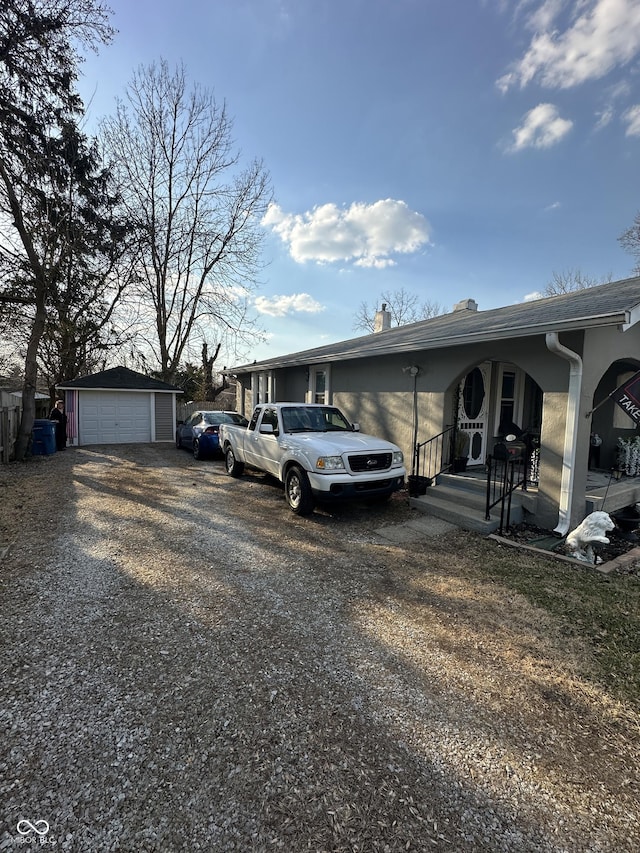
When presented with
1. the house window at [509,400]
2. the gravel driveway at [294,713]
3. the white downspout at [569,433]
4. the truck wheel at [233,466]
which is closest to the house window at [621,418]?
the house window at [509,400]

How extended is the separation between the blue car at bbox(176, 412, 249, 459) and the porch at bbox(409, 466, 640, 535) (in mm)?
6089

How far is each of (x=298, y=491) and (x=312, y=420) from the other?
1594 millimetres

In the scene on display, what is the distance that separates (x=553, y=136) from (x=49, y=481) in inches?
558

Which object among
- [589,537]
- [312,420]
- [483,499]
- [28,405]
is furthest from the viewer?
[28,405]

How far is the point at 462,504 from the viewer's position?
21.7 feet

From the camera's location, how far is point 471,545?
533cm

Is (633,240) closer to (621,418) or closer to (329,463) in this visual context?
(621,418)

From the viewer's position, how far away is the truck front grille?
19.9 feet

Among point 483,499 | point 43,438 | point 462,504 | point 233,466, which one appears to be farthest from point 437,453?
point 43,438

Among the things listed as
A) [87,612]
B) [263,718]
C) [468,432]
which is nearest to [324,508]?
[468,432]

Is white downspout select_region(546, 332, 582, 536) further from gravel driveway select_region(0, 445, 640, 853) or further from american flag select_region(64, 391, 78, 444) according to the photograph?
american flag select_region(64, 391, 78, 444)

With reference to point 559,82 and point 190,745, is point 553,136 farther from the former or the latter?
point 190,745

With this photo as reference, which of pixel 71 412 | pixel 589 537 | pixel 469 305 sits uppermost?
pixel 469 305

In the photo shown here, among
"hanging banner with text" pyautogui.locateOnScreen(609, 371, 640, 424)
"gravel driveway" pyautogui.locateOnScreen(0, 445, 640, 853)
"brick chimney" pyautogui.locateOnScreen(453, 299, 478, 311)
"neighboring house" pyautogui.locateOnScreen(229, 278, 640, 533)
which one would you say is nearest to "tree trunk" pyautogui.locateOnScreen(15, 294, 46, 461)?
"neighboring house" pyautogui.locateOnScreen(229, 278, 640, 533)
